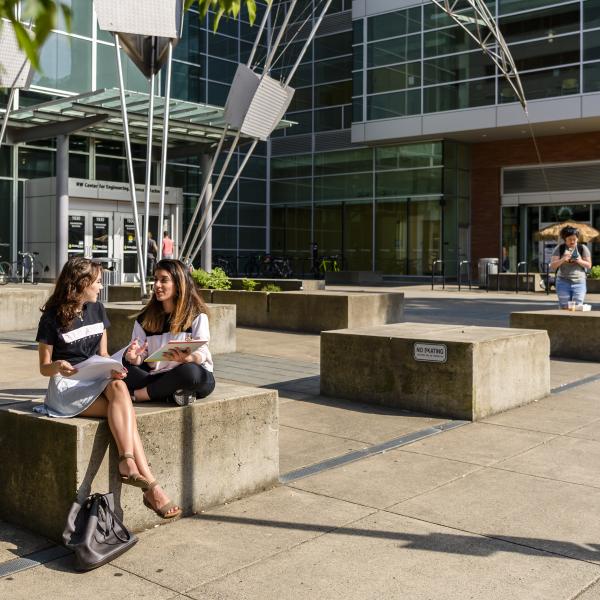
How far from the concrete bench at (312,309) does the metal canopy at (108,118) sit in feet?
32.0

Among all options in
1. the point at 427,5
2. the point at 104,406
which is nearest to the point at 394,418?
the point at 104,406

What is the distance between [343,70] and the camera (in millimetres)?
38031

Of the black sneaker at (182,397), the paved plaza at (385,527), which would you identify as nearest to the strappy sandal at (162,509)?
the paved plaza at (385,527)

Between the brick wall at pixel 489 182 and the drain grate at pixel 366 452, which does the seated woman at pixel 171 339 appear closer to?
the drain grate at pixel 366 452

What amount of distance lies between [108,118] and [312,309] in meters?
12.9

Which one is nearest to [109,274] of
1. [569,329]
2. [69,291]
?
[569,329]

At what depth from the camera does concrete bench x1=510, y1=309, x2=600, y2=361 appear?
11.3 m

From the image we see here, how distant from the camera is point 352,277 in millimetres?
34250

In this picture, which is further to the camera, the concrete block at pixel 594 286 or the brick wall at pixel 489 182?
Result: the brick wall at pixel 489 182

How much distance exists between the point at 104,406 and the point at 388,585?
1.76 m

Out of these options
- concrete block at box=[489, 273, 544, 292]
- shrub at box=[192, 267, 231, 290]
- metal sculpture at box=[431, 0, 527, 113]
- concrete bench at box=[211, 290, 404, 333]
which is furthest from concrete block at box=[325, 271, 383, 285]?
concrete bench at box=[211, 290, 404, 333]

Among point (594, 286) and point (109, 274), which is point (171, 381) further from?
point (594, 286)

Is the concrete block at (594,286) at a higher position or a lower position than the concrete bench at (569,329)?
higher

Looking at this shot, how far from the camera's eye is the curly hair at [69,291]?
16.2 ft
